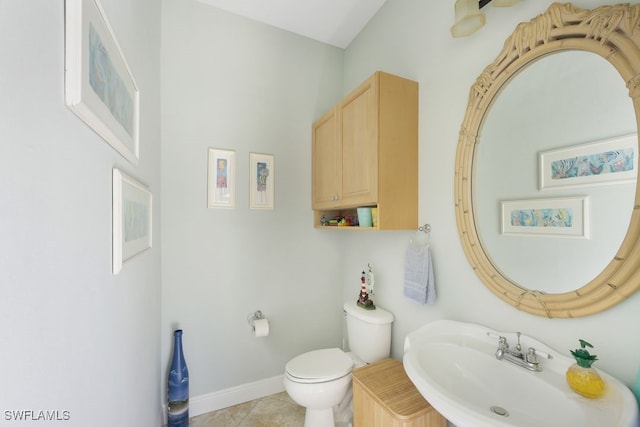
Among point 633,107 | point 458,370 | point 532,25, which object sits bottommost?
point 458,370

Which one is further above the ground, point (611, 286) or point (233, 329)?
point (611, 286)

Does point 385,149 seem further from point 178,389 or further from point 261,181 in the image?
point 178,389

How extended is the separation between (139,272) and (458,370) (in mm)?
1386

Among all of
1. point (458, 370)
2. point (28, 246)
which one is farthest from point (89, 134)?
point (458, 370)

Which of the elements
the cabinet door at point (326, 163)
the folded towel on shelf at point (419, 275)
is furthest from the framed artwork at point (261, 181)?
the folded towel on shelf at point (419, 275)

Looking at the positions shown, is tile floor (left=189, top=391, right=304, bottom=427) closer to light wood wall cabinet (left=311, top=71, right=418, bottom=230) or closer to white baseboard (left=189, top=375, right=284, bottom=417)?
white baseboard (left=189, top=375, right=284, bottom=417)

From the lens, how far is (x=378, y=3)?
1.92 m

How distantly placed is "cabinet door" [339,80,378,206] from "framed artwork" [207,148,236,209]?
85cm

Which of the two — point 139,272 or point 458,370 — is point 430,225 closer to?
point 458,370

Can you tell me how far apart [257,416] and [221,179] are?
170cm

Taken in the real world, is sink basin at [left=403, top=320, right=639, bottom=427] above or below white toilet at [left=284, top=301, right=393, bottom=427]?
above

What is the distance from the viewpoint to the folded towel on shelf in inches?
56.2

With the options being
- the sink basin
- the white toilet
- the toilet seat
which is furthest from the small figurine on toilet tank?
the sink basin

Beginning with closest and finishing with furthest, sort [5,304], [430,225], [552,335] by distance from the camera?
[5,304] < [552,335] < [430,225]
